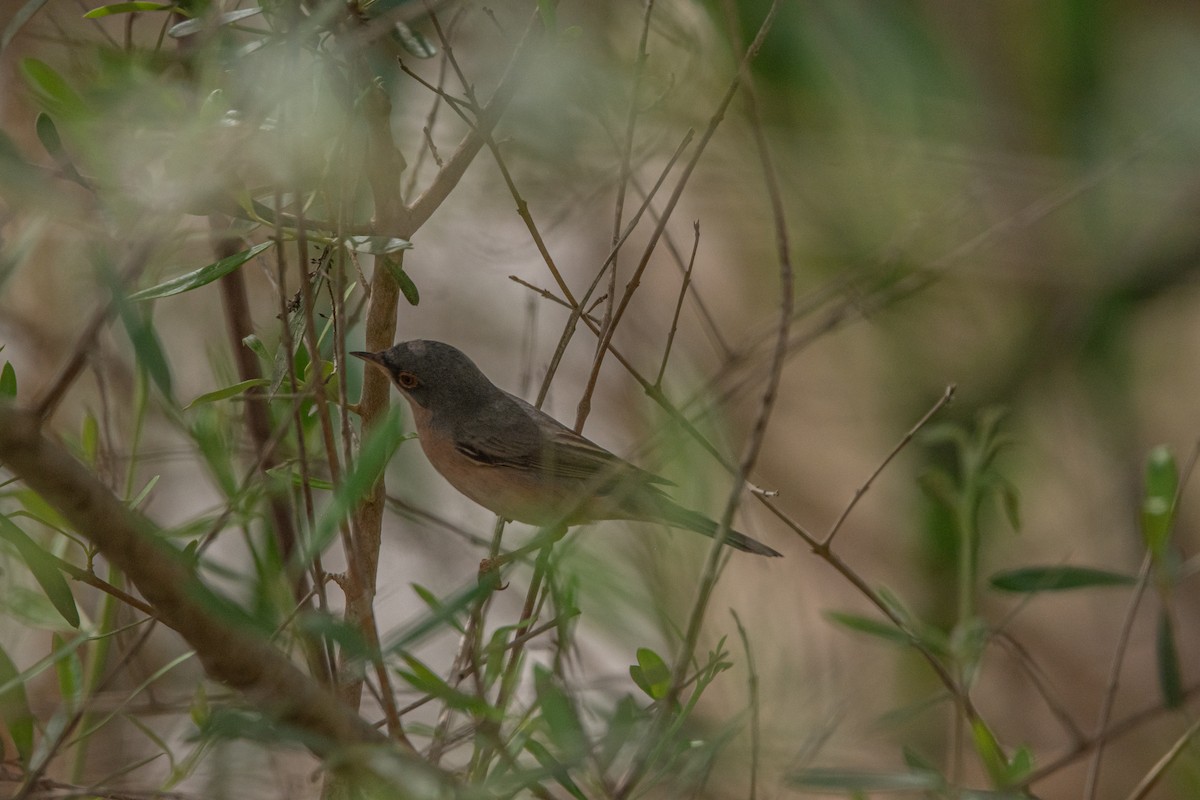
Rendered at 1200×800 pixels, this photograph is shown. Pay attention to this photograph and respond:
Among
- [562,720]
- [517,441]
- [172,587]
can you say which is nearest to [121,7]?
Answer: [172,587]

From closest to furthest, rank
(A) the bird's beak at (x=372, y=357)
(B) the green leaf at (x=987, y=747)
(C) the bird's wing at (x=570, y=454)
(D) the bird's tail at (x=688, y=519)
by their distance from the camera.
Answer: (B) the green leaf at (x=987, y=747) → (D) the bird's tail at (x=688, y=519) → (A) the bird's beak at (x=372, y=357) → (C) the bird's wing at (x=570, y=454)

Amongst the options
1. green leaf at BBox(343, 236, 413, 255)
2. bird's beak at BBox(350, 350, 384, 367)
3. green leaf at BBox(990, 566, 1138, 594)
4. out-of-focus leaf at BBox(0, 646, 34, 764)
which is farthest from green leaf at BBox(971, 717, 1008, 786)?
out-of-focus leaf at BBox(0, 646, 34, 764)

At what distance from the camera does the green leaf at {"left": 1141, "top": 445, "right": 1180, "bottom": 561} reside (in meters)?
2.33

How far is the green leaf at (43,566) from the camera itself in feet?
6.73

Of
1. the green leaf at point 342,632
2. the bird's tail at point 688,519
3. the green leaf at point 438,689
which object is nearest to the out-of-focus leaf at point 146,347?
the green leaf at point 342,632

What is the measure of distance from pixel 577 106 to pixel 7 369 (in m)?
1.51

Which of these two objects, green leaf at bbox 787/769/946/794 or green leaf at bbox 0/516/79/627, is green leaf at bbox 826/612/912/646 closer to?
green leaf at bbox 787/769/946/794

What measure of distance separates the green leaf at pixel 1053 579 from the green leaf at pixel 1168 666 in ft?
0.52

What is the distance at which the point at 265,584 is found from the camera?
223cm

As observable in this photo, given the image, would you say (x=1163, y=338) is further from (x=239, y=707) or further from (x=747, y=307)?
(x=239, y=707)

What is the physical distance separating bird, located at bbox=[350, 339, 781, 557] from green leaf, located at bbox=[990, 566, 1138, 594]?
0.95 meters

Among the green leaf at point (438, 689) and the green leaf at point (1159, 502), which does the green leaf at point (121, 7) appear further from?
the green leaf at point (1159, 502)

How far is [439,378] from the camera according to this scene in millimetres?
3928

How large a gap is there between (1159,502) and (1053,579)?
310 millimetres
